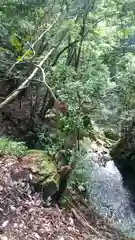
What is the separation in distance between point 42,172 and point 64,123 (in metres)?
1.45

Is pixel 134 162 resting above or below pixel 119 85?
below

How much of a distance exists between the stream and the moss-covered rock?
1.78 m

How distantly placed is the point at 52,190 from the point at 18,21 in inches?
216

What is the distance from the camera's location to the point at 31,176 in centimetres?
395

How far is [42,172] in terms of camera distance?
13.6ft

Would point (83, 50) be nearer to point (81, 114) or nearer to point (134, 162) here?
point (134, 162)

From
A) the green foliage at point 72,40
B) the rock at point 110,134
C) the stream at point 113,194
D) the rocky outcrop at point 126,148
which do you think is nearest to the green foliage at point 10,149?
the green foliage at point 72,40

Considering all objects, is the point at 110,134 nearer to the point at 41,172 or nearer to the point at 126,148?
the point at 126,148

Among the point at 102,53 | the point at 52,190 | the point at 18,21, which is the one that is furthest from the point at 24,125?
the point at 102,53

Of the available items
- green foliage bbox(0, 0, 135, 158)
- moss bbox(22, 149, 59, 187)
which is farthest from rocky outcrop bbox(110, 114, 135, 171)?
moss bbox(22, 149, 59, 187)

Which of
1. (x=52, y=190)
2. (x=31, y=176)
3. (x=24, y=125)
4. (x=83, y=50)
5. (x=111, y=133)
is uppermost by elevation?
(x=83, y=50)

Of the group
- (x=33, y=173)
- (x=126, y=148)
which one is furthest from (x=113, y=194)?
(x=33, y=173)

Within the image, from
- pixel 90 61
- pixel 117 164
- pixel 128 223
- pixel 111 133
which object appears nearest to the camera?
pixel 128 223

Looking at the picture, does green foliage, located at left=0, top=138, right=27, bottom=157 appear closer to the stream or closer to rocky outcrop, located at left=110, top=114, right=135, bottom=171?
the stream
